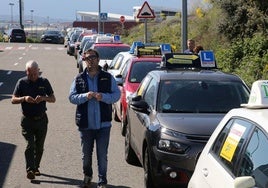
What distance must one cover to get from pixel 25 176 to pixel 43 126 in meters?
0.80

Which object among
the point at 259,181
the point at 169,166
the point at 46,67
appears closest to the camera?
the point at 259,181

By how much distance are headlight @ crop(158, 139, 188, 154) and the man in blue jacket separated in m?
0.82

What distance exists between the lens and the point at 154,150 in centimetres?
666

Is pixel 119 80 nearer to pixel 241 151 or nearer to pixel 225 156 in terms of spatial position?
pixel 225 156

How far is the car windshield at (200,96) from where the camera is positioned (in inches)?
296

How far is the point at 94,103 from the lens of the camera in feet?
23.0

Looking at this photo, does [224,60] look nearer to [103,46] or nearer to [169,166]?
[103,46]

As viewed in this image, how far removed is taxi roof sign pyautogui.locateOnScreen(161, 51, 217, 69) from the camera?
9719 mm

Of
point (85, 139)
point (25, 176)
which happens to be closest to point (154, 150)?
point (85, 139)

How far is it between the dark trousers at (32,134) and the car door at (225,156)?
11.4ft

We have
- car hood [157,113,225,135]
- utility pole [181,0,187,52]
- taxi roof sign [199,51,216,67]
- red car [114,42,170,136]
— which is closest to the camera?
car hood [157,113,225,135]

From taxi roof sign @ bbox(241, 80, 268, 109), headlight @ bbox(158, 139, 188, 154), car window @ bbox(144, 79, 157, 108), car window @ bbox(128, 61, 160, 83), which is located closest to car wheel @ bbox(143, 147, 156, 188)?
headlight @ bbox(158, 139, 188, 154)

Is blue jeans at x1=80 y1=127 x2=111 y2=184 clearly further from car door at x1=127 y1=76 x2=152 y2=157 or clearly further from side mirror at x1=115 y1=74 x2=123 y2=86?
side mirror at x1=115 y1=74 x2=123 y2=86

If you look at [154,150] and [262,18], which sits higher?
[262,18]
